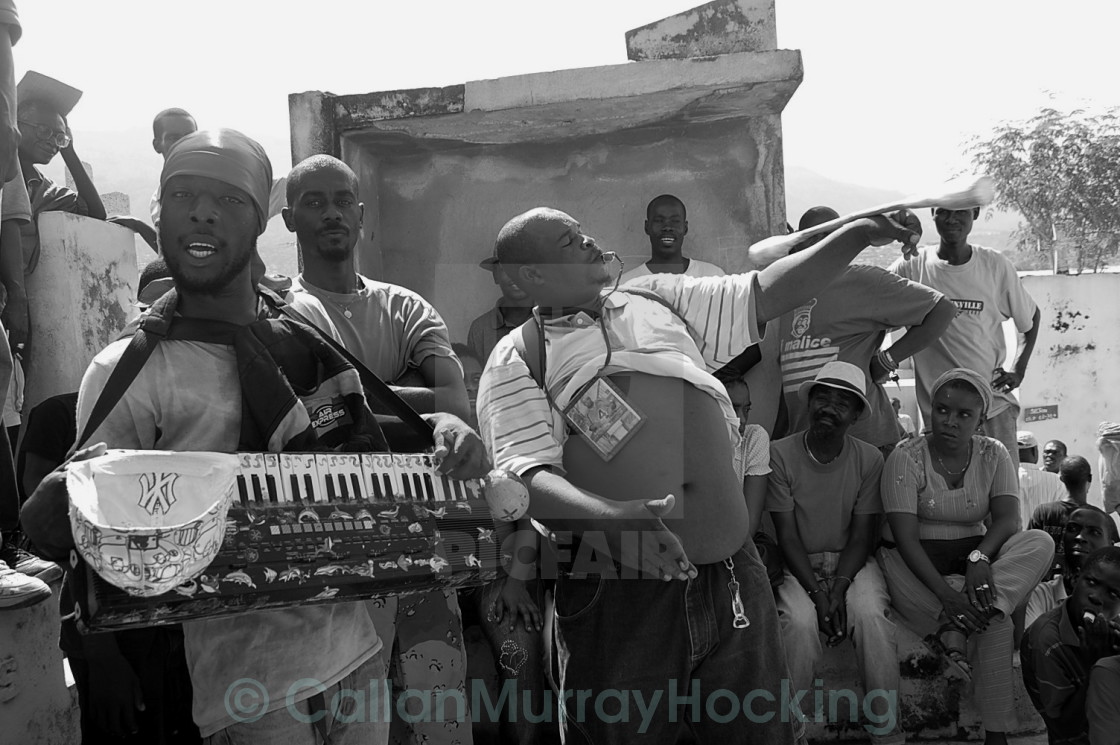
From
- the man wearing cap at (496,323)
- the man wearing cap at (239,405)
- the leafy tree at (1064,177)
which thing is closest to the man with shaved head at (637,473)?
the man wearing cap at (239,405)

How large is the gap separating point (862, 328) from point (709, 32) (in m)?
2.17

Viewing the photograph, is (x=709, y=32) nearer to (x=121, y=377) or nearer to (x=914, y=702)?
(x=914, y=702)

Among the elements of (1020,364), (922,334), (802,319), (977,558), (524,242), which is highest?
(524,242)

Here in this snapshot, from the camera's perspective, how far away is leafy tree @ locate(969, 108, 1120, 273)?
64.8 feet

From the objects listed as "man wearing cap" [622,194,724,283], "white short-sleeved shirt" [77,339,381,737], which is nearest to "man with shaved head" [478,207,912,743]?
"white short-sleeved shirt" [77,339,381,737]

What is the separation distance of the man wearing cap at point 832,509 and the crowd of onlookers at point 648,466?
0.5 inches

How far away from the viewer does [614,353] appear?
291 centimetres

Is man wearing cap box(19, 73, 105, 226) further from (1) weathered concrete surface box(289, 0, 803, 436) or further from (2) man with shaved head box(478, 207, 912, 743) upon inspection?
(2) man with shaved head box(478, 207, 912, 743)

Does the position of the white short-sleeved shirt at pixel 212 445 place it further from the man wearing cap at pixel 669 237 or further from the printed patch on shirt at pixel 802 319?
the man wearing cap at pixel 669 237

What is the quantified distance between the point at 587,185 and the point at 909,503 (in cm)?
289

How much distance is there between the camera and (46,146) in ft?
19.1

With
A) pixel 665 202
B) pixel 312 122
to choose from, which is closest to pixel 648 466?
pixel 665 202

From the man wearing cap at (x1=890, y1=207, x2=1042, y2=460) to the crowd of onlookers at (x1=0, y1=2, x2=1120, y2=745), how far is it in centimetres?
2

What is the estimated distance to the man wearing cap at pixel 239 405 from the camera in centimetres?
226
